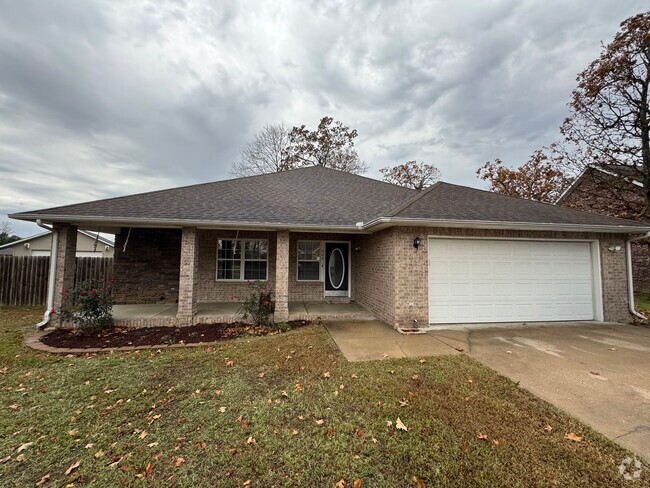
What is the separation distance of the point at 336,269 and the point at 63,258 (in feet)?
25.7

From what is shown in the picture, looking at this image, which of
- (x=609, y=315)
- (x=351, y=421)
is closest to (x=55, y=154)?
(x=351, y=421)

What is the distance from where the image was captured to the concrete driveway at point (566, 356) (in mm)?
3136

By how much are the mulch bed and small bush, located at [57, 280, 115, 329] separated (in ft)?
0.65

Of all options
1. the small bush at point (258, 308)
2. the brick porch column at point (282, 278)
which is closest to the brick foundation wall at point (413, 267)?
the brick porch column at point (282, 278)

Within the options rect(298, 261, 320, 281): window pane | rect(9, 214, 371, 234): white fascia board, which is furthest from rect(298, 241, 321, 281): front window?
rect(9, 214, 371, 234): white fascia board

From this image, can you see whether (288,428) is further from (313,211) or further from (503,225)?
(503,225)

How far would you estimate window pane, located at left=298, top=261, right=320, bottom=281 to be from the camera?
399 inches

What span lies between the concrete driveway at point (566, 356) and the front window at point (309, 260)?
10.4 ft

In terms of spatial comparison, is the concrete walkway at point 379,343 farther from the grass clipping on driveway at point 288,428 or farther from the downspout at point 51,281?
the downspout at point 51,281

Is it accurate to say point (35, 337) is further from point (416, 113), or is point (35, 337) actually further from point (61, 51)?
point (416, 113)

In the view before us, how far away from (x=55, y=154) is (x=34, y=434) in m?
12.6

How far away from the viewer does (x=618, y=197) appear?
1262cm

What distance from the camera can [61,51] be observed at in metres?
7.48

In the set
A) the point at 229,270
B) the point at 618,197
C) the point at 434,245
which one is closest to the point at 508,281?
the point at 434,245
